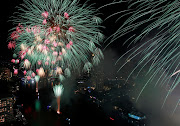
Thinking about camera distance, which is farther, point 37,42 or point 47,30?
point 37,42

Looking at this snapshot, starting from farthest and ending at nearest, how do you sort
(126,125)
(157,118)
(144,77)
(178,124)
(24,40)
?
(144,77) < (157,118) < (178,124) < (126,125) < (24,40)

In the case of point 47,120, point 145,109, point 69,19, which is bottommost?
point 145,109

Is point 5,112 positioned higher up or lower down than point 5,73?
lower down

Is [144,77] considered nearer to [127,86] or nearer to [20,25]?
[127,86]

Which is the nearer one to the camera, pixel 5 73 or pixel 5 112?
pixel 5 73

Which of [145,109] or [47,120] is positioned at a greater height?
[47,120]

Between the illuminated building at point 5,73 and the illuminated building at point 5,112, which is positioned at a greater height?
the illuminated building at point 5,73

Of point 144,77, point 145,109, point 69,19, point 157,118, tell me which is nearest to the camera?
point 69,19

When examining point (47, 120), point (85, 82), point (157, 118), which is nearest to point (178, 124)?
point (157, 118)

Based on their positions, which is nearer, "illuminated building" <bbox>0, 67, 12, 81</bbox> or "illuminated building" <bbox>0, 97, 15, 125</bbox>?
"illuminated building" <bbox>0, 67, 12, 81</bbox>

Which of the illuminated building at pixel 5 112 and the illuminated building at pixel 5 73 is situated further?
the illuminated building at pixel 5 112

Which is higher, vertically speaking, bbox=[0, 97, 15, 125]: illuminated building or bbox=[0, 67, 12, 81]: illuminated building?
bbox=[0, 67, 12, 81]: illuminated building
